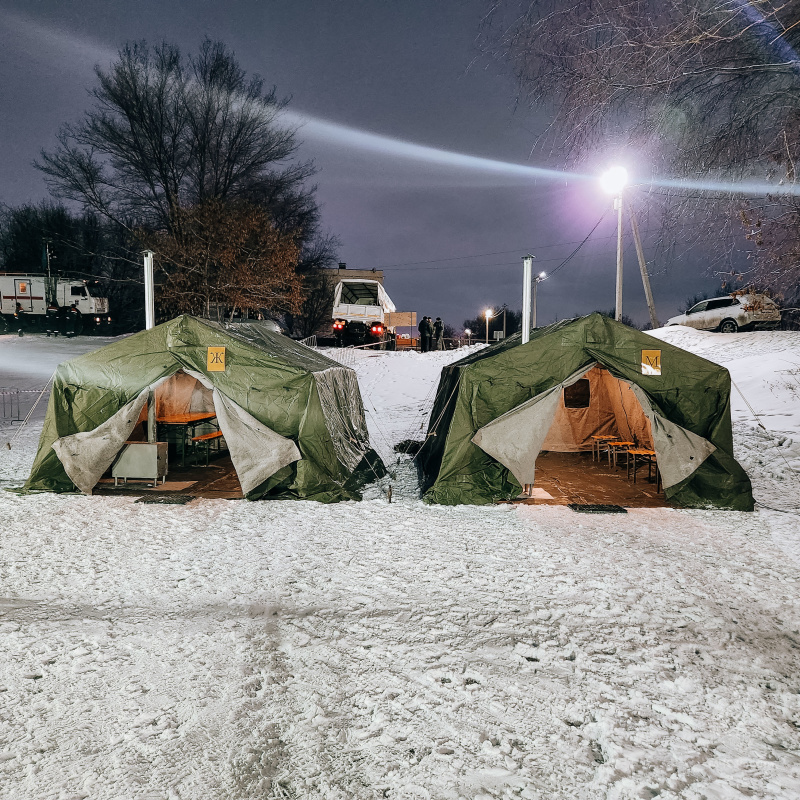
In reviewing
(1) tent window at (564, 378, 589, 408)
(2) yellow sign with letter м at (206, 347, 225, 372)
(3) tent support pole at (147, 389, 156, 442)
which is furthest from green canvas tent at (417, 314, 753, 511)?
(3) tent support pole at (147, 389, 156, 442)

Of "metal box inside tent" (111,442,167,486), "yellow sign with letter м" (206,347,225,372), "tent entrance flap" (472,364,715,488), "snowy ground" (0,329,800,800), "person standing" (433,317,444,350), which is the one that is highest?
"person standing" (433,317,444,350)

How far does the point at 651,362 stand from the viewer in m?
7.71

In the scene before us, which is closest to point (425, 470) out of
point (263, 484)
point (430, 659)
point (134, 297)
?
point (263, 484)

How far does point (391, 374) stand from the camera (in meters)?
21.0

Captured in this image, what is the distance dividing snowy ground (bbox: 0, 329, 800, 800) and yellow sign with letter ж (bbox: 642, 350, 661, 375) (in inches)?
81.5

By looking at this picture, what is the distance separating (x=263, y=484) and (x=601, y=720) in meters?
5.61

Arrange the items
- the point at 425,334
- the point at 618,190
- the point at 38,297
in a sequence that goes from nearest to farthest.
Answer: the point at 618,190
the point at 425,334
the point at 38,297

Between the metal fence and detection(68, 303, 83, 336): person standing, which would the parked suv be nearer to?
the metal fence

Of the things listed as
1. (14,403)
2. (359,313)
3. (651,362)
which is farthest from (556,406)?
(359,313)

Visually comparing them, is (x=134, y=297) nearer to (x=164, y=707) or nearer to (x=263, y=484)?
(x=263, y=484)

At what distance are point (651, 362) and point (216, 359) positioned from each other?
612 cm

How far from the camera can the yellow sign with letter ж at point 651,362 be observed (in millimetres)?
7699

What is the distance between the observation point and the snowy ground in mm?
2740

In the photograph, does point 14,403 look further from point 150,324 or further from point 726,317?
point 726,317
